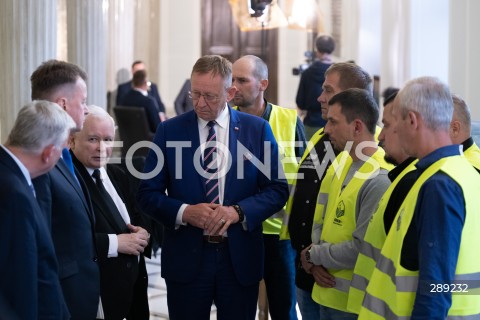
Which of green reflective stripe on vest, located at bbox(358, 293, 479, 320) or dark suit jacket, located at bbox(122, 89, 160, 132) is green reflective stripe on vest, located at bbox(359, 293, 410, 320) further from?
dark suit jacket, located at bbox(122, 89, 160, 132)

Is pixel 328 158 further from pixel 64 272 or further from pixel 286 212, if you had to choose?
pixel 64 272

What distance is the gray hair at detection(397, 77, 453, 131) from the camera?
2.72m

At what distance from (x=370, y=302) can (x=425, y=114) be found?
63 centimetres

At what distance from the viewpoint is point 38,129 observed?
9.00 ft

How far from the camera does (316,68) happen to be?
8.68 metres

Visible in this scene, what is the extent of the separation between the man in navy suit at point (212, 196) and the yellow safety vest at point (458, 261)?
1.14m

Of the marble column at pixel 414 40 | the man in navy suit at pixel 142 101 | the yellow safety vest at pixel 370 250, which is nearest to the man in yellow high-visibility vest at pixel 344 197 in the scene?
the yellow safety vest at pixel 370 250

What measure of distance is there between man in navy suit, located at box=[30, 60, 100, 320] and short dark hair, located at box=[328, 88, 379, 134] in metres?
1.07

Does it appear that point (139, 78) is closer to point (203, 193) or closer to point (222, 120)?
point (222, 120)

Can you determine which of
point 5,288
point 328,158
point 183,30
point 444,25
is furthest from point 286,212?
point 183,30

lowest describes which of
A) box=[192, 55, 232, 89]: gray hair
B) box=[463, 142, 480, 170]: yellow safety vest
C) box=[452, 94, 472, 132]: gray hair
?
box=[463, 142, 480, 170]: yellow safety vest

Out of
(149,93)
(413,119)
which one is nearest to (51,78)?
(413,119)

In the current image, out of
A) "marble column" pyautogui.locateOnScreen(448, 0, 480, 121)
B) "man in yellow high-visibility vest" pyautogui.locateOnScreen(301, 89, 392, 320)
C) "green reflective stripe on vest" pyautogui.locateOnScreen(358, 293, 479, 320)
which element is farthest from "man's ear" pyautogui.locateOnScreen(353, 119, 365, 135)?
"marble column" pyautogui.locateOnScreen(448, 0, 480, 121)

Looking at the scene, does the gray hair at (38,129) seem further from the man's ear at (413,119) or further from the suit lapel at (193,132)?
the suit lapel at (193,132)
